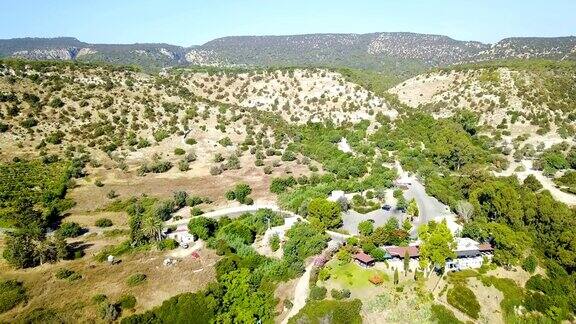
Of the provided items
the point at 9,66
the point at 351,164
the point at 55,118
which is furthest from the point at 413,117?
the point at 9,66

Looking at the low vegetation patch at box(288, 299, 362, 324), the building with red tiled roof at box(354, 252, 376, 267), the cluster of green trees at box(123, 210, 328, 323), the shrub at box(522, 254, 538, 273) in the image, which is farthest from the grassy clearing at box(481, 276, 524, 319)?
the cluster of green trees at box(123, 210, 328, 323)

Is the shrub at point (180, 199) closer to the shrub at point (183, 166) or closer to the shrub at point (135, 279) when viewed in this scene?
the shrub at point (183, 166)

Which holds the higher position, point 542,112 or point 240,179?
point 542,112

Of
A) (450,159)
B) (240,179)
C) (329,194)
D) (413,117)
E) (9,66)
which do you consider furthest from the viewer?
(413,117)

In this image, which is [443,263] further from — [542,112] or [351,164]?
[542,112]

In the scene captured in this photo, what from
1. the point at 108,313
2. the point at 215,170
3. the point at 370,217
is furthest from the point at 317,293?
the point at 215,170

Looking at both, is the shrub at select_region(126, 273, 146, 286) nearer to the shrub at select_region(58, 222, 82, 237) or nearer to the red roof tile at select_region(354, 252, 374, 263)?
the shrub at select_region(58, 222, 82, 237)

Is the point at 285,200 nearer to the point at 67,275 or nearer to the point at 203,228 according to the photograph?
the point at 203,228

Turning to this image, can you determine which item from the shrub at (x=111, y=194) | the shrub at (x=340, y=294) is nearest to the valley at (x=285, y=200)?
the shrub at (x=340, y=294)
